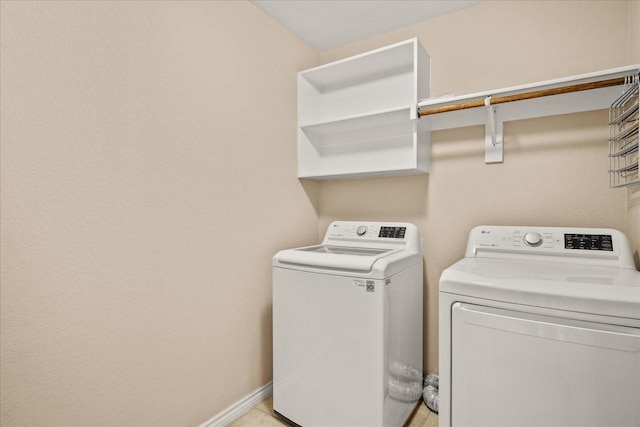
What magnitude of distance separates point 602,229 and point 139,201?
81.0 inches

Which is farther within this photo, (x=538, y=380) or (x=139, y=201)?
(x=139, y=201)

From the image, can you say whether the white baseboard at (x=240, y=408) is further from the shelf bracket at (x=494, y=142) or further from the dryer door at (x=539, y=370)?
the shelf bracket at (x=494, y=142)

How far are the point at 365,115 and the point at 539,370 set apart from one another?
146cm

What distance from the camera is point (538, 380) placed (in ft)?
3.40

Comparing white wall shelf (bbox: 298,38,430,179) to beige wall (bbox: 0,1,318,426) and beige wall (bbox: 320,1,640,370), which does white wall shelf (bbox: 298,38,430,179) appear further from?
beige wall (bbox: 0,1,318,426)

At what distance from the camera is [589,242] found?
58.9 inches

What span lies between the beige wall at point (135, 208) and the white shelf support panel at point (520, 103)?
39.6 inches

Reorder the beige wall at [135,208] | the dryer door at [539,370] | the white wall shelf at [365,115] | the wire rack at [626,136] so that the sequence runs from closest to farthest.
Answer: the dryer door at [539,370], the beige wall at [135,208], the wire rack at [626,136], the white wall shelf at [365,115]

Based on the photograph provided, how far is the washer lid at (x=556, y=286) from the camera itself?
949 mm

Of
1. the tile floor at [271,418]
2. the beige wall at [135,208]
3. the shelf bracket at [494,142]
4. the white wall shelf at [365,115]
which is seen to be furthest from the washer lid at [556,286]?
the beige wall at [135,208]

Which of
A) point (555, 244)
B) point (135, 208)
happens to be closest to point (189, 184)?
point (135, 208)

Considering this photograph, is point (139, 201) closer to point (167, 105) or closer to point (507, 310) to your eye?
point (167, 105)

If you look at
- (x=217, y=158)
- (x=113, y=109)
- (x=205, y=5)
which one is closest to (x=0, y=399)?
(x=113, y=109)

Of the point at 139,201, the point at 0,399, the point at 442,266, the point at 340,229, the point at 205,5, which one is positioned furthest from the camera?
the point at 340,229
